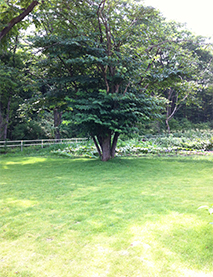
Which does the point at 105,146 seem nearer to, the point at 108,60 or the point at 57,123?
the point at 108,60

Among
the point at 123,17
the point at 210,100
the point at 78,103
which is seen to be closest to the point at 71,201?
the point at 78,103

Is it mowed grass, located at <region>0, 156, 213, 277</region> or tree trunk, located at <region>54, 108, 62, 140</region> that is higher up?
tree trunk, located at <region>54, 108, 62, 140</region>

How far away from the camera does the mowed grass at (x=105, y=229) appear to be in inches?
83.7

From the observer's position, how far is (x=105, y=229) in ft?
9.47

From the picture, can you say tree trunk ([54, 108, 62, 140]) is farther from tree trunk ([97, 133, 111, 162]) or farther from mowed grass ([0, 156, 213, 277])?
mowed grass ([0, 156, 213, 277])

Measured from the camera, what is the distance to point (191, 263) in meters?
2.15

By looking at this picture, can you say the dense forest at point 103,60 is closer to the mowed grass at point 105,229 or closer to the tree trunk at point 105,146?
the tree trunk at point 105,146

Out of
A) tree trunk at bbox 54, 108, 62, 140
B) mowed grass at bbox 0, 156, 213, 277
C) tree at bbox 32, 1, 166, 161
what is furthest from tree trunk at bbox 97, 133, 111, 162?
tree trunk at bbox 54, 108, 62, 140

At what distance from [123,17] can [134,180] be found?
252 inches

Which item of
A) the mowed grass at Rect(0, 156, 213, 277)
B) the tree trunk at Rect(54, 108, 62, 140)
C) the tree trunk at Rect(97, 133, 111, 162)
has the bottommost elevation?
the mowed grass at Rect(0, 156, 213, 277)

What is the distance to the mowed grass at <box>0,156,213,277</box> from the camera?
6.98ft

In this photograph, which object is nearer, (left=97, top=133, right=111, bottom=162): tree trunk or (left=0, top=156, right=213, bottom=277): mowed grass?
(left=0, top=156, right=213, bottom=277): mowed grass

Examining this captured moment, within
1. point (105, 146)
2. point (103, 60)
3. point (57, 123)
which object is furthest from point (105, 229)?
point (57, 123)

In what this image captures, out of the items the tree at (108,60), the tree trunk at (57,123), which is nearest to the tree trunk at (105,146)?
the tree at (108,60)
